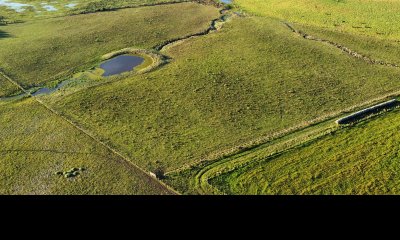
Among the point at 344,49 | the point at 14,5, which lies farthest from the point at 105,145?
the point at 14,5

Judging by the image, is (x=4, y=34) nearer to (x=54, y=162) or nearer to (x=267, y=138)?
(x=54, y=162)

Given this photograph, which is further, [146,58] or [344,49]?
[146,58]

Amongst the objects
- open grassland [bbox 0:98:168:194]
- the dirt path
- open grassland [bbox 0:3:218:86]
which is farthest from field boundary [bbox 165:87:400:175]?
open grassland [bbox 0:3:218:86]

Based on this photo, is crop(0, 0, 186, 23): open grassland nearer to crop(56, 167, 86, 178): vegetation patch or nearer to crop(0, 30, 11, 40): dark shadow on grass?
crop(0, 30, 11, 40): dark shadow on grass

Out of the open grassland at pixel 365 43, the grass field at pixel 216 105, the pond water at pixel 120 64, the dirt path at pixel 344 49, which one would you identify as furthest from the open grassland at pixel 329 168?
the pond water at pixel 120 64

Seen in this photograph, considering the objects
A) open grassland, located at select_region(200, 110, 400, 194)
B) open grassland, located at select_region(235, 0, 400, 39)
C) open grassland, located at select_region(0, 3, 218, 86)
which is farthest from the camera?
open grassland, located at select_region(235, 0, 400, 39)
